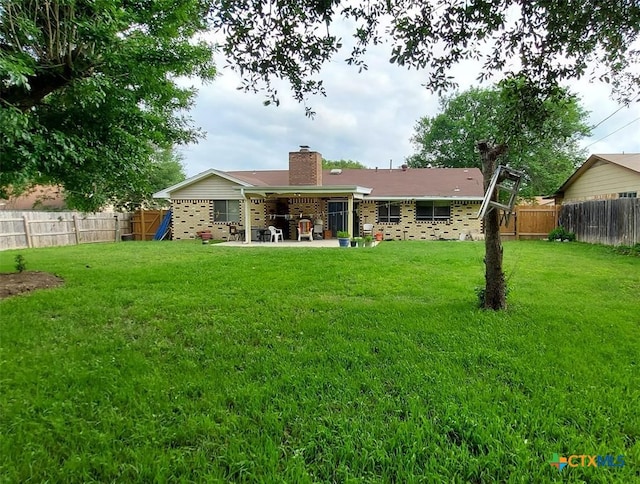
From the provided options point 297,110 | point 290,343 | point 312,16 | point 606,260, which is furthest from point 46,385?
point 606,260

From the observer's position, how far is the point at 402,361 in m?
3.42

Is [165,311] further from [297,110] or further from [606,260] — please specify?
[606,260]

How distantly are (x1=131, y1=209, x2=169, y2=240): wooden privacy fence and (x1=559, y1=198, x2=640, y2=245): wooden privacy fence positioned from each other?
64.7ft

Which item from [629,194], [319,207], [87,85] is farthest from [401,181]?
[87,85]

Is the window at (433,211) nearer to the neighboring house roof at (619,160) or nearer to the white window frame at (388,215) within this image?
the white window frame at (388,215)

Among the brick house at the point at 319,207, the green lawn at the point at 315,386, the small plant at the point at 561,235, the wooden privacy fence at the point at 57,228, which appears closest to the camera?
the green lawn at the point at 315,386

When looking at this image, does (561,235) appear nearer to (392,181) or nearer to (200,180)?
(392,181)

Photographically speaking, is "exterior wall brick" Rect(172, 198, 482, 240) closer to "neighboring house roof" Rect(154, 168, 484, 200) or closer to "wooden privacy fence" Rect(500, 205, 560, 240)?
"neighboring house roof" Rect(154, 168, 484, 200)

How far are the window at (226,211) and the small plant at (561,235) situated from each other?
14.8 m

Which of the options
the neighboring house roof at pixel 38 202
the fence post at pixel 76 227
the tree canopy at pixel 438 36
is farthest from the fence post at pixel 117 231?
the tree canopy at pixel 438 36

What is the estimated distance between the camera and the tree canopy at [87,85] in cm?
423

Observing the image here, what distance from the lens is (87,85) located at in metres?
4.80

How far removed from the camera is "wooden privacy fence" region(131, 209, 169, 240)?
19.3m

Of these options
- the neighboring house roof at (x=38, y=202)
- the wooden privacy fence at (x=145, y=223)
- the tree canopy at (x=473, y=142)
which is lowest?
the wooden privacy fence at (x=145, y=223)
